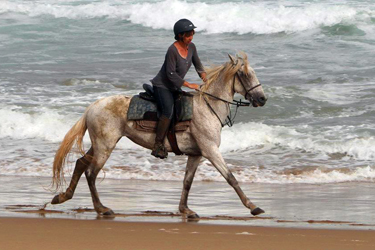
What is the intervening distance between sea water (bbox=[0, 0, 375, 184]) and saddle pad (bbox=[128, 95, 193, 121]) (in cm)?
49

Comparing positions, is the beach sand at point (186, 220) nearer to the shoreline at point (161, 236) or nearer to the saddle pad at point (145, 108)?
the shoreline at point (161, 236)

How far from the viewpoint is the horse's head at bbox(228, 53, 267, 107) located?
25.0 feet

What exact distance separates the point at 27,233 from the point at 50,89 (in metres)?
12.3

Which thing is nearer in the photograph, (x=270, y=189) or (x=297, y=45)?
(x=270, y=189)

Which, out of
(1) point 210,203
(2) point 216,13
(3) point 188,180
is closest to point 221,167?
(3) point 188,180

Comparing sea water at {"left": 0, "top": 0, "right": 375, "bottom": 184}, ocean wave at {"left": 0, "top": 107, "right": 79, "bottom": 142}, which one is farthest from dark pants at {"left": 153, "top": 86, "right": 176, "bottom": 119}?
ocean wave at {"left": 0, "top": 107, "right": 79, "bottom": 142}

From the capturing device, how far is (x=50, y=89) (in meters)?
17.9

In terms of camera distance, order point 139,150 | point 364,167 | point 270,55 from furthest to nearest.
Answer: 1. point 270,55
2. point 139,150
3. point 364,167

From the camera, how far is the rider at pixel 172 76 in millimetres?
7520

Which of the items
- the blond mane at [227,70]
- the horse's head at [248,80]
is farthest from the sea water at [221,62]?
the horse's head at [248,80]

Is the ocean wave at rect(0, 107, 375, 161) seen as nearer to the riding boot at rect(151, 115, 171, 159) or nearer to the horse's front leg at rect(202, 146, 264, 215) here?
the horse's front leg at rect(202, 146, 264, 215)

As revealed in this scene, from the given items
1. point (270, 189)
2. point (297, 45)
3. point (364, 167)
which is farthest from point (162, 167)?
point (297, 45)

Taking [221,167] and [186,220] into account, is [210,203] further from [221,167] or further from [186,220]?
[186,220]

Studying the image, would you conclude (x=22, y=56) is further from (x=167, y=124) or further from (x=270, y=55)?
(x=167, y=124)
